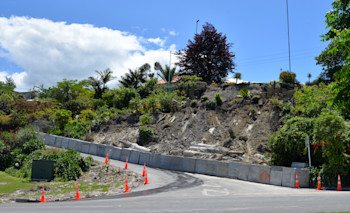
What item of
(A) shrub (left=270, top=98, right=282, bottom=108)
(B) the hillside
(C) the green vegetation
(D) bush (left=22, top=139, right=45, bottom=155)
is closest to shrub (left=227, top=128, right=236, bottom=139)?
(B) the hillside

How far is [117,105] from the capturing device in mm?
41406

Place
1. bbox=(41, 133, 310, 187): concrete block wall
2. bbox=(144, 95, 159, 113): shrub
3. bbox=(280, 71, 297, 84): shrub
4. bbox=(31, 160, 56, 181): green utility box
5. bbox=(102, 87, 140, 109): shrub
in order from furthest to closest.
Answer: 1. bbox=(102, 87, 140, 109): shrub
2. bbox=(144, 95, 159, 113): shrub
3. bbox=(280, 71, 297, 84): shrub
4. bbox=(31, 160, 56, 181): green utility box
5. bbox=(41, 133, 310, 187): concrete block wall

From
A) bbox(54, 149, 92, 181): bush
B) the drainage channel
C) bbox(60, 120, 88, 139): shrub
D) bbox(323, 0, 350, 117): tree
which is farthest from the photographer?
bbox(60, 120, 88, 139): shrub

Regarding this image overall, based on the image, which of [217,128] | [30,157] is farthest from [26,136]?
[217,128]

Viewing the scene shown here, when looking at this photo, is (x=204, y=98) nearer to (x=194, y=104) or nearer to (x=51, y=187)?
(x=194, y=104)

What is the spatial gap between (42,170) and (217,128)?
1633 centimetres

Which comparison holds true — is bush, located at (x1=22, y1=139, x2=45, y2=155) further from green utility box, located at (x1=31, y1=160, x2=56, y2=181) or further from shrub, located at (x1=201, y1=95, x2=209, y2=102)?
shrub, located at (x1=201, y1=95, x2=209, y2=102)

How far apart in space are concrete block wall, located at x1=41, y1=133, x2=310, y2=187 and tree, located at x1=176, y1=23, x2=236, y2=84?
2248 centimetres

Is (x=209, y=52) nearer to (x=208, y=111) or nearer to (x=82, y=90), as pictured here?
(x=208, y=111)

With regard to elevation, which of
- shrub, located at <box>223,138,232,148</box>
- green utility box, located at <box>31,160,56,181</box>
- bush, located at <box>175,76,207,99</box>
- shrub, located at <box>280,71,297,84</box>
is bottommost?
A: green utility box, located at <box>31,160,56,181</box>

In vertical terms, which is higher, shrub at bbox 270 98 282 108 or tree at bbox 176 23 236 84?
tree at bbox 176 23 236 84

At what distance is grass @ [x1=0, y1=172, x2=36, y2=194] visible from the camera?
1563 centimetres

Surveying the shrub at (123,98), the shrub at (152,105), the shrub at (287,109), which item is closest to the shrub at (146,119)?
the shrub at (152,105)

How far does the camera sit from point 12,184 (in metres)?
17.4
